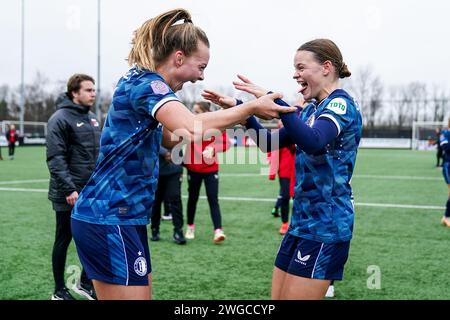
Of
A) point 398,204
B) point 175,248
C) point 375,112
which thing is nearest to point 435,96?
point 375,112

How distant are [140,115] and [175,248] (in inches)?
206

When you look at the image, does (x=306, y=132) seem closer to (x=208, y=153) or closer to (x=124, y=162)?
(x=124, y=162)

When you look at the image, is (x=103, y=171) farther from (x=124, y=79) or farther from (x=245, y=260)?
(x=245, y=260)

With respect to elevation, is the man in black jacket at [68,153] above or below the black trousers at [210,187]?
above

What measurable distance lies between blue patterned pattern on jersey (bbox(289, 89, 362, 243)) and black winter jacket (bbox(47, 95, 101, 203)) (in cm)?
272

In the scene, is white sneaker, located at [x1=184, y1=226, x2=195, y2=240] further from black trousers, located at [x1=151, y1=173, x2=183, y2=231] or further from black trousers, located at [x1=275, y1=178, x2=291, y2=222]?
black trousers, located at [x1=275, y1=178, x2=291, y2=222]

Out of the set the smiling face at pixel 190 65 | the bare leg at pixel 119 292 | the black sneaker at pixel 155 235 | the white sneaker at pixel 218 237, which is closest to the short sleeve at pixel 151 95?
the smiling face at pixel 190 65

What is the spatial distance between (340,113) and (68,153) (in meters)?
3.23

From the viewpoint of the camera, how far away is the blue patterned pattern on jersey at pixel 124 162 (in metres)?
2.62

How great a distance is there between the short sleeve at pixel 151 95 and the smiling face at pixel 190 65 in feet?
0.75

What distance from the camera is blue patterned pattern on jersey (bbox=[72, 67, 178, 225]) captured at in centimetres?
262

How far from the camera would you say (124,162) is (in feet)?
8.61

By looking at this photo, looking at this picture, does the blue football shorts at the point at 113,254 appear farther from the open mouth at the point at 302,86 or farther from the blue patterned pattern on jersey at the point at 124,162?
the open mouth at the point at 302,86

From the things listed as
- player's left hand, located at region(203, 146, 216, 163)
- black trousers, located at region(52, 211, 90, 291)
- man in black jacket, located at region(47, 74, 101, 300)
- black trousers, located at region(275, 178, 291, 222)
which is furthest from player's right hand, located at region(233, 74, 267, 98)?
black trousers, located at region(275, 178, 291, 222)
